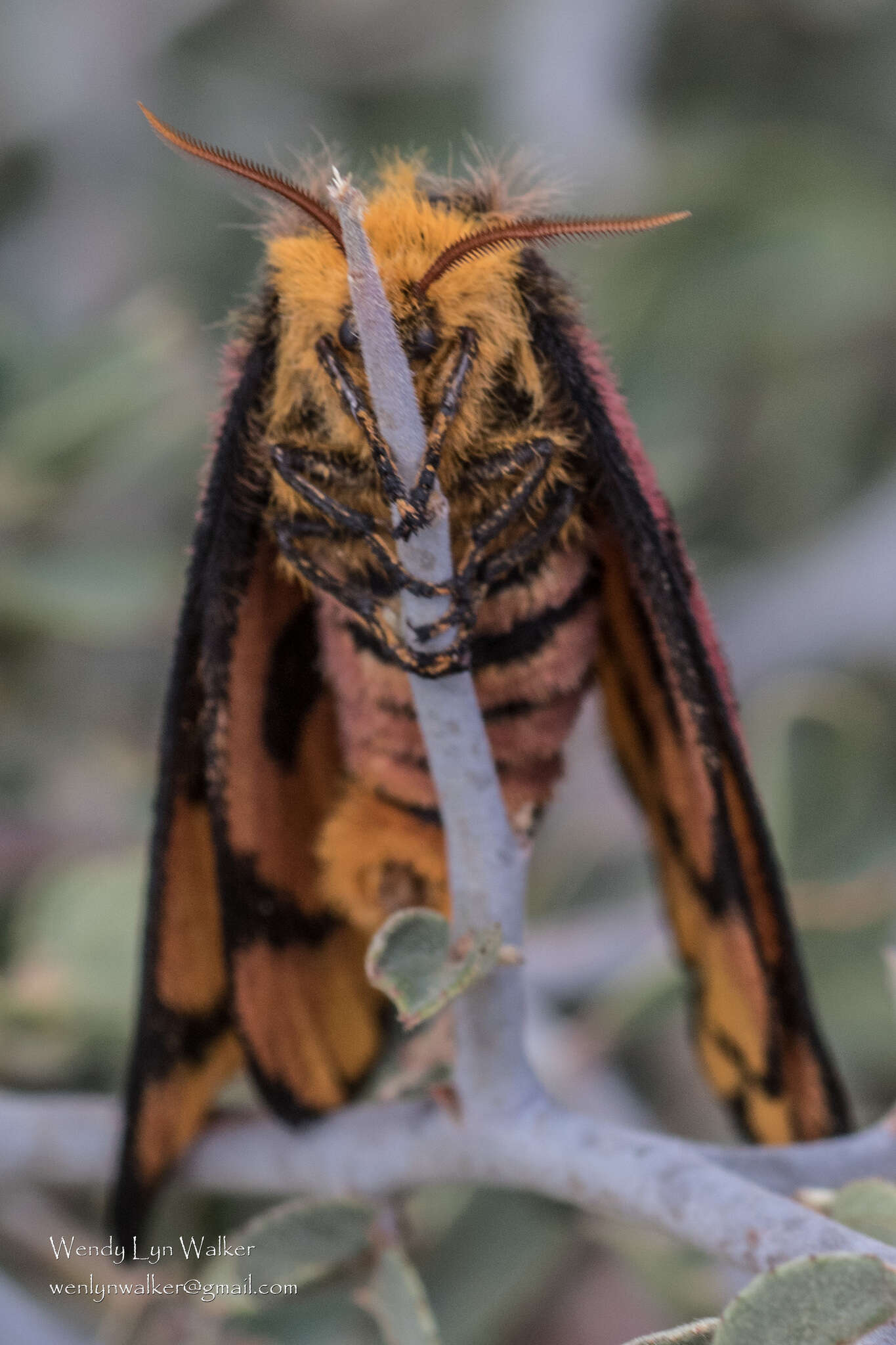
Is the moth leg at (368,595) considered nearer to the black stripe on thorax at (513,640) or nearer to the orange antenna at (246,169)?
the black stripe on thorax at (513,640)

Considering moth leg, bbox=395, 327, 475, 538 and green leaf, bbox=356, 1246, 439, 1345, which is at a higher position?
moth leg, bbox=395, 327, 475, 538

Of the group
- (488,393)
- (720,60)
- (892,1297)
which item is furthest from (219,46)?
(892,1297)

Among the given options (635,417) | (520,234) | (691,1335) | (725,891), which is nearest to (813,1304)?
(691,1335)

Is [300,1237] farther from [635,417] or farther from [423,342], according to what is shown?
[635,417]

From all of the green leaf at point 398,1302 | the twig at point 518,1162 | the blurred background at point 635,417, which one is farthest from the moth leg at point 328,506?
the green leaf at point 398,1302

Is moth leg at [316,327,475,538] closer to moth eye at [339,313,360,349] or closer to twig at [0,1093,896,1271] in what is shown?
moth eye at [339,313,360,349]

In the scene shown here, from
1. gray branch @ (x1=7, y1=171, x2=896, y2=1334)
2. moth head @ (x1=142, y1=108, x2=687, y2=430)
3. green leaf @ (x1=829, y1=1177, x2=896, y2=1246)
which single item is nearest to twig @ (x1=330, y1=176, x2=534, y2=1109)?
gray branch @ (x1=7, y1=171, x2=896, y2=1334)

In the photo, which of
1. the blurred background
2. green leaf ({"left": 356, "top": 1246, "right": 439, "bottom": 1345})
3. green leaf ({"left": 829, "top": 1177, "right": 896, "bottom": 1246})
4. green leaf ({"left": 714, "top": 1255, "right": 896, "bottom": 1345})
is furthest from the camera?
the blurred background
